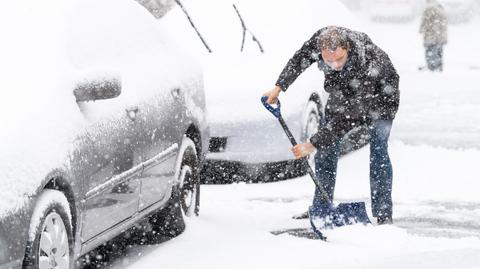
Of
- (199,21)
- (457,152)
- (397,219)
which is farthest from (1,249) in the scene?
(457,152)

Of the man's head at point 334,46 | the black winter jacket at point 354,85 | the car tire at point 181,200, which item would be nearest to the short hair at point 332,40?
the man's head at point 334,46

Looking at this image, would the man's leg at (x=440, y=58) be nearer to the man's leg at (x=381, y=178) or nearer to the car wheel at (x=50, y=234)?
the man's leg at (x=381, y=178)

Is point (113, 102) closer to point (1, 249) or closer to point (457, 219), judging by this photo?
point (1, 249)

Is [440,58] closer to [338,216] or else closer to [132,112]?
[338,216]

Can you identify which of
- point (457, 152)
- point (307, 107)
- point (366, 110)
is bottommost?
point (457, 152)

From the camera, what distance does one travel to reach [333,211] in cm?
773

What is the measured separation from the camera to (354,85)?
7684 mm

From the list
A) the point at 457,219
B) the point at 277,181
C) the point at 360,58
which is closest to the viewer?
the point at 360,58

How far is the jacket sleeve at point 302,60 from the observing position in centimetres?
784

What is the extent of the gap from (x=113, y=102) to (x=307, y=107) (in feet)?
12.7

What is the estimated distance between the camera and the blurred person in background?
2062cm

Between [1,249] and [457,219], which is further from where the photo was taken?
[457,219]

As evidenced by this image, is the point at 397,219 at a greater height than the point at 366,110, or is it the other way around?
the point at 366,110

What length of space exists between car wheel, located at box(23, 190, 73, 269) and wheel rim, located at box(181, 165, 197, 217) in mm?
2227
